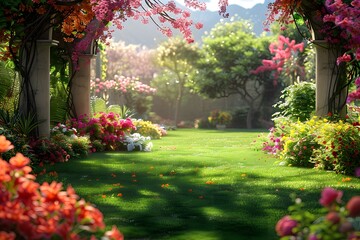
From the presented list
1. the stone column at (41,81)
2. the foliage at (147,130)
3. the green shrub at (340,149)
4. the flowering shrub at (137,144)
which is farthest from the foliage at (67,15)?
the foliage at (147,130)

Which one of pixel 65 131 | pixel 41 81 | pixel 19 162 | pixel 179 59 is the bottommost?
pixel 65 131

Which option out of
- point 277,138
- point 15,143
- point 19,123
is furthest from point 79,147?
point 277,138

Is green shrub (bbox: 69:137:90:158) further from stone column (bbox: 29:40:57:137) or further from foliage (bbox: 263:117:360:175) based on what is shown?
foliage (bbox: 263:117:360:175)

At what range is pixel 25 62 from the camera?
10359mm

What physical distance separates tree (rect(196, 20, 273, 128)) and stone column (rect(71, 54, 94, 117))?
17487 mm

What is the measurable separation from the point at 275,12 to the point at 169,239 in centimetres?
678

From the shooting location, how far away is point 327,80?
1077 cm

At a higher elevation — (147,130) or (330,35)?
(330,35)

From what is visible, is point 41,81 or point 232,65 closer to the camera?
point 41,81

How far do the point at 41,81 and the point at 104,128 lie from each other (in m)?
3.17

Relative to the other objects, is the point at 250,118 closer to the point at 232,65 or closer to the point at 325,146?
the point at 232,65

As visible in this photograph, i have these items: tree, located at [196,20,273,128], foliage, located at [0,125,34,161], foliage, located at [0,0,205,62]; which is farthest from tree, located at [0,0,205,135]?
tree, located at [196,20,273,128]

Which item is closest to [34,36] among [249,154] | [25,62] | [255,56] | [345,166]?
[25,62]

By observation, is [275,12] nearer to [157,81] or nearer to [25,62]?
[25,62]
